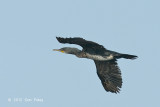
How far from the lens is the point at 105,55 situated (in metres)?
25.1

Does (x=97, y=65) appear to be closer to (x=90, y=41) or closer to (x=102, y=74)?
(x=102, y=74)

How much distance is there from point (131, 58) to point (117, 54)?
77 cm

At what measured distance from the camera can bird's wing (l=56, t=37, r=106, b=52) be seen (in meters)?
23.6

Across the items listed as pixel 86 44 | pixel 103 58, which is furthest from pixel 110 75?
pixel 86 44

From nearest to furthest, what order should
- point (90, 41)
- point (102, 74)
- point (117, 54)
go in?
1. point (90, 41)
2. point (117, 54)
3. point (102, 74)

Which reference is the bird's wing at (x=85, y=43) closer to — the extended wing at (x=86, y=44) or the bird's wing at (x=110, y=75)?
the extended wing at (x=86, y=44)

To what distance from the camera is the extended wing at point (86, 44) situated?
77.6 feet

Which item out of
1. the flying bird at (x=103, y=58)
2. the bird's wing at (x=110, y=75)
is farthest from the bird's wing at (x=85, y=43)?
the bird's wing at (x=110, y=75)

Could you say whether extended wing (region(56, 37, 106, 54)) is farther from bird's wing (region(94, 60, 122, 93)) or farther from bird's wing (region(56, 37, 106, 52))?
bird's wing (region(94, 60, 122, 93))

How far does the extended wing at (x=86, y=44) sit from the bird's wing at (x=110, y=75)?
1537 millimetres

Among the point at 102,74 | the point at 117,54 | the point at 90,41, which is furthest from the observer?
the point at 102,74

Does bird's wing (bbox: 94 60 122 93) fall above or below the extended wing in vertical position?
below

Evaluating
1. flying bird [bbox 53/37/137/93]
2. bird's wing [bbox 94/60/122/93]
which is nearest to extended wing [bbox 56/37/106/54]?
flying bird [bbox 53/37/137/93]

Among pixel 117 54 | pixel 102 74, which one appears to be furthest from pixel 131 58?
pixel 102 74
